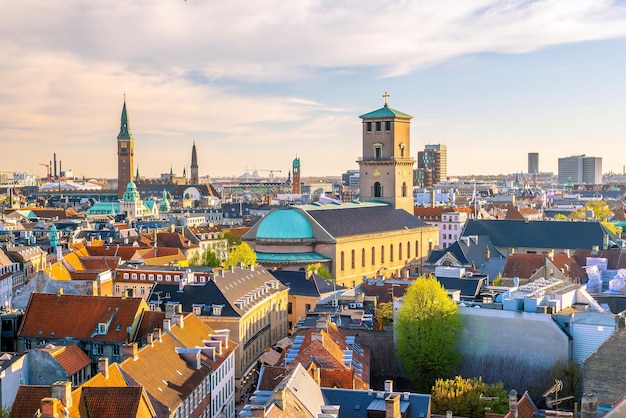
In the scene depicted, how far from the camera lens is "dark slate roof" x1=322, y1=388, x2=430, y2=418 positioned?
39.4 m

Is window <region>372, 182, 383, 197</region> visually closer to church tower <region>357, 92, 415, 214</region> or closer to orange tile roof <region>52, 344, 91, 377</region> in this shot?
church tower <region>357, 92, 415, 214</region>

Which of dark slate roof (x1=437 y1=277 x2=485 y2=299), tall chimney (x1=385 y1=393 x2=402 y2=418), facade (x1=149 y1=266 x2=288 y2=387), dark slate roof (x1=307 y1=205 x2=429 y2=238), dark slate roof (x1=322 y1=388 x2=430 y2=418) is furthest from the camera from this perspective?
dark slate roof (x1=307 y1=205 x2=429 y2=238)

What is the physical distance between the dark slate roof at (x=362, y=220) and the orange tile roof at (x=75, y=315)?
51909 millimetres

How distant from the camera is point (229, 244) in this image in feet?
425

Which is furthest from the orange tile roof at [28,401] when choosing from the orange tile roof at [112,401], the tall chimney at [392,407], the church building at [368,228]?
A: the church building at [368,228]

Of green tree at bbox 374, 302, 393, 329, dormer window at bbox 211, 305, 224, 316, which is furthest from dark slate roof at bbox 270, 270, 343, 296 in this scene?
dormer window at bbox 211, 305, 224, 316

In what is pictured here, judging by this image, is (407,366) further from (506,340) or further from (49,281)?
(49,281)

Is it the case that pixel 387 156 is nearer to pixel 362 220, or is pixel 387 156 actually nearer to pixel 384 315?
pixel 362 220

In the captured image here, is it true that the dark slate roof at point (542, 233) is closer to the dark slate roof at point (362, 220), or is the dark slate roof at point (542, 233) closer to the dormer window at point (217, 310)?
the dark slate roof at point (362, 220)

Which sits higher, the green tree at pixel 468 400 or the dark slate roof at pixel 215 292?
the dark slate roof at pixel 215 292

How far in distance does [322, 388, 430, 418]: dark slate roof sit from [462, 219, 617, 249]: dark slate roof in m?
77.3

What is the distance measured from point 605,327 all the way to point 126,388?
30184 mm

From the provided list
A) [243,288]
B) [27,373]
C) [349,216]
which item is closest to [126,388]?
[27,373]

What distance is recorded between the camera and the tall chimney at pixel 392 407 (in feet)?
122
